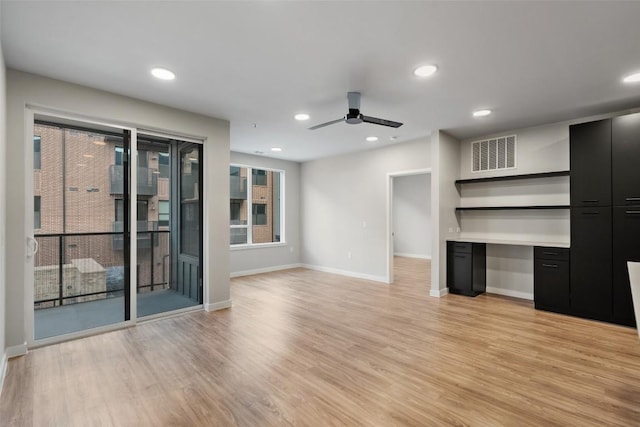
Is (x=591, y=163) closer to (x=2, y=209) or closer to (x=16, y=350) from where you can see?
(x=2, y=209)

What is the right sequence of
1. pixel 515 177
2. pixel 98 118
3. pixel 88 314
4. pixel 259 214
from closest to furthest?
pixel 98 118 → pixel 88 314 → pixel 515 177 → pixel 259 214

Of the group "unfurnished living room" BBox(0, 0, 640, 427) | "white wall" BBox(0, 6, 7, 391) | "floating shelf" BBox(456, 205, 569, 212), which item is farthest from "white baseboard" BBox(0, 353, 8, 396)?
"floating shelf" BBox(456, 205, 569, 212)

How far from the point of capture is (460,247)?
5.09 meters

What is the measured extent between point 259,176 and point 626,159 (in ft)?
20.7

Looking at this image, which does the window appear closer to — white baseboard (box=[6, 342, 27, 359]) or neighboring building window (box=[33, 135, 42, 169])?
neighboring building window (box=[33, 135, 42, 169])

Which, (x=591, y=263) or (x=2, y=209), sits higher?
(x=2, y=209)

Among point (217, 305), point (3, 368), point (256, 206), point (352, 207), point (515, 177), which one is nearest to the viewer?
point (3, 368)

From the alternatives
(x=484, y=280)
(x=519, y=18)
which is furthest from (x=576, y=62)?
(x=484, y=280)

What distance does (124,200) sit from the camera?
3693mm

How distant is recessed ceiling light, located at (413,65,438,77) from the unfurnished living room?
0.07m

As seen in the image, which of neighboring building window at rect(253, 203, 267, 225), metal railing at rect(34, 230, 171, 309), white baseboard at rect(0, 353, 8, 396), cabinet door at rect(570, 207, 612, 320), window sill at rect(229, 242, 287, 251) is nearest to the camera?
white baseboard at rect(0, 353, 8, 396)

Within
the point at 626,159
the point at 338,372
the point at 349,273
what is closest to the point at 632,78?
the point at 626,159

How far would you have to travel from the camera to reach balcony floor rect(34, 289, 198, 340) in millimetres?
3293

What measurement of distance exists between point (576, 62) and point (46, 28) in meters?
4.26
